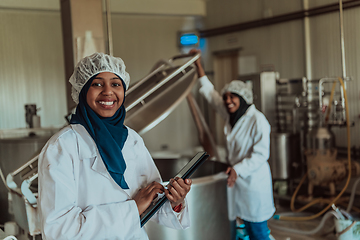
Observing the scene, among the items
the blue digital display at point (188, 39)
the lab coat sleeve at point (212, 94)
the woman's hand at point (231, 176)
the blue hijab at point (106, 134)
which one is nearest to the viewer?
the blue hijab at point (106, 134)

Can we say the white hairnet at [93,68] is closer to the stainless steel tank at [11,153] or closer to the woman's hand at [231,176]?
the stainless steel tank at [11,153]

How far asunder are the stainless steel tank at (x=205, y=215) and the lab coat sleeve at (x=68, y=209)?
112 centimetres

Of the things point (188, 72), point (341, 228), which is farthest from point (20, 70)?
point (341, 228)

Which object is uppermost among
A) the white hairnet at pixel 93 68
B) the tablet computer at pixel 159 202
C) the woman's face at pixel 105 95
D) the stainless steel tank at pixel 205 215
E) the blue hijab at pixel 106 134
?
the white hairnet at pixel 93 68

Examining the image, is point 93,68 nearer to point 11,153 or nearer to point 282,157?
point 11,153

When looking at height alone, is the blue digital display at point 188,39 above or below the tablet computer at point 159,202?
above

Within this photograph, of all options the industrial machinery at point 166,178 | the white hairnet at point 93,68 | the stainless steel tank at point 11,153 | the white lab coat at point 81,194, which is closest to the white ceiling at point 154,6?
the stainless steel tank at point 11,153

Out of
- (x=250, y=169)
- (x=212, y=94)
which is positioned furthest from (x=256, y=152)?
(x=212, y=94)

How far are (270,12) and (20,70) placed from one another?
408 cm

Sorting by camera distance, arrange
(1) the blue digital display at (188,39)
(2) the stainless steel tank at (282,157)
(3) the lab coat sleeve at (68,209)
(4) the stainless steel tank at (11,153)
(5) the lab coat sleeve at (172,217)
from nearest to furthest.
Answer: (3) the lab coat sleeve at (68,209), (5) the lab coat sleeve at (172,217), (4) the stainless steel tank at (11,153), (2) the stainless steel tank at (282,157), (1) the blue digital display at (188,39)

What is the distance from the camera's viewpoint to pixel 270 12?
608cm

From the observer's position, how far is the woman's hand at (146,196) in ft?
4.51

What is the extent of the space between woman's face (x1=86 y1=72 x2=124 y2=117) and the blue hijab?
0.06 feet

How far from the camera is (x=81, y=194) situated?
4.45ft
